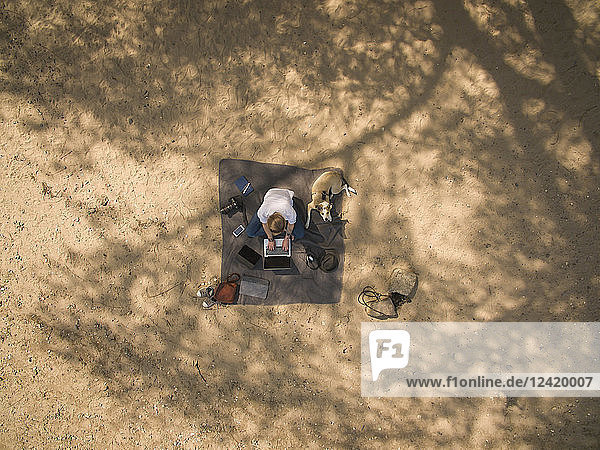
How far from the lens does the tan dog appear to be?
4.50 metres

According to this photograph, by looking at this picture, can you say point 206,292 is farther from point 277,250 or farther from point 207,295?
point 277,250

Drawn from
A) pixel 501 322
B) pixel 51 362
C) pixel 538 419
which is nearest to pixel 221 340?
pixel 51 362

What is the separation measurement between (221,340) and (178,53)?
14.7 ft

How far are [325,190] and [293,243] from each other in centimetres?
100

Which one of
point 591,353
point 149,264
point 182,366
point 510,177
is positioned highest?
point 510,177

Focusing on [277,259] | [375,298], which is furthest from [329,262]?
[375,298]

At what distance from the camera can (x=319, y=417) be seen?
16.4 feet

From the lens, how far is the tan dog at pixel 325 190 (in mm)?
4498

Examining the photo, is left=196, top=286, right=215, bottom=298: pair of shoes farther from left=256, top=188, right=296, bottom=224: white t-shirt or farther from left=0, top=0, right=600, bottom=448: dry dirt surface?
left=256, top=188, right=296, bottom=224: white t-shirt

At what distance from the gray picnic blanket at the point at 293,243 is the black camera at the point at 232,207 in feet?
0.23

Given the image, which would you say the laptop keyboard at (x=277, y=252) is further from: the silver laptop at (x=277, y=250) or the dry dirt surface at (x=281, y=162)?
the dry dirt surface at (x=281, y=162)

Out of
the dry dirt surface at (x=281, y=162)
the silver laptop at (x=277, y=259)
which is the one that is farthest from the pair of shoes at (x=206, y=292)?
the silver laptop at (x=277, y=259)

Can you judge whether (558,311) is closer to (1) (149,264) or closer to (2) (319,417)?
(2) (319,417)

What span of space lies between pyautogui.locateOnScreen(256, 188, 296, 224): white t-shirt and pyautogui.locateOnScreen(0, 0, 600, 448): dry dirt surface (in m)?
0.75
